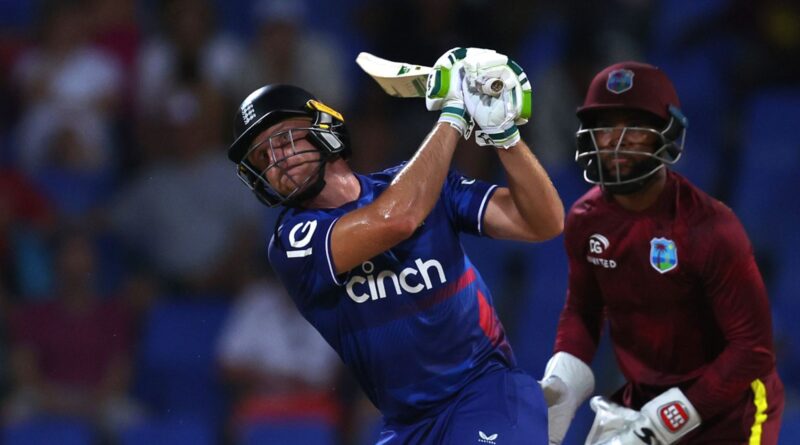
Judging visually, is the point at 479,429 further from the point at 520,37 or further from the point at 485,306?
the point at 520,37

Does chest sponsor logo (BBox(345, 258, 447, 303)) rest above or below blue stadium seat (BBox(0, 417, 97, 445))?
above

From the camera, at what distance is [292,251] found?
13.6ft

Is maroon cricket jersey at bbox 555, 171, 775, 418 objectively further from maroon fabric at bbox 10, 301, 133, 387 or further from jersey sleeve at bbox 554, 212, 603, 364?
maroon fabric at bbox 10, 301, 133, 387

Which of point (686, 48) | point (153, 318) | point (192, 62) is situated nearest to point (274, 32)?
point (192, 62)

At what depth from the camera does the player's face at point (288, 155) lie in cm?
421

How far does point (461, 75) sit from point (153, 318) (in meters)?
4.81

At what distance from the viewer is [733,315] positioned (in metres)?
4.22

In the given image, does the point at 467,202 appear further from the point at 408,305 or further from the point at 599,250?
the point at 599,250

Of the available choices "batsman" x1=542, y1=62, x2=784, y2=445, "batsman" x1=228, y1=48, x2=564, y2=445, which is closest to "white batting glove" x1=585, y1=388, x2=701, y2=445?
"batsman" x1=542, y1=62, x2=784, y2=445

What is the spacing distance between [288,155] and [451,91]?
1.96 feet

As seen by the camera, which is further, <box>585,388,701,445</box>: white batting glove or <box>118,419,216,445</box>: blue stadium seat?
<box>118,419,216,445</box>: blue stadium seat

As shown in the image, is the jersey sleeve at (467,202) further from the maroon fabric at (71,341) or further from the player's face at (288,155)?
the maroon fabric at (71,341)

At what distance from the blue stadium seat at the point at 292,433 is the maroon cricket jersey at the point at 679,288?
9.76ft

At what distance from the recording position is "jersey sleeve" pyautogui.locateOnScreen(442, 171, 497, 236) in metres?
4.25
